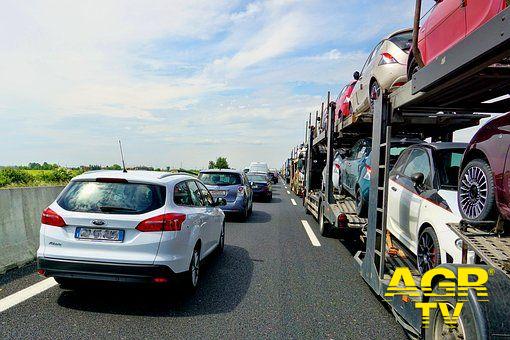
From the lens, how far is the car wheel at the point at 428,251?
14.0 ft

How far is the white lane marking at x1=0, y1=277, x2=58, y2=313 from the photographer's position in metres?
4.57

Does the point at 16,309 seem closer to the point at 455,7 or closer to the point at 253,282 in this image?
the point at 253,282

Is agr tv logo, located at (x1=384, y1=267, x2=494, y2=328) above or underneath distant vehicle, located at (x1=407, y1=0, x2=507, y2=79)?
underneath

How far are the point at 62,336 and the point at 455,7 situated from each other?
463 centimetres

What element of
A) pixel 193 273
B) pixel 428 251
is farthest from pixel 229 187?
pixel 428 251

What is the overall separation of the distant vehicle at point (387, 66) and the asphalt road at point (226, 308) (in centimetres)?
307

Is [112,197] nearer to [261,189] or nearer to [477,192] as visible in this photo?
[477,192]

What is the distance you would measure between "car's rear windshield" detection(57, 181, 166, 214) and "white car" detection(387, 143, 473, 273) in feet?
9.83

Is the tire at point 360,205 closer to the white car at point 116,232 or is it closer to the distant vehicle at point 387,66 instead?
the distant vehicle at point 387,66

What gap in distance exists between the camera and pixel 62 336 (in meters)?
3.82

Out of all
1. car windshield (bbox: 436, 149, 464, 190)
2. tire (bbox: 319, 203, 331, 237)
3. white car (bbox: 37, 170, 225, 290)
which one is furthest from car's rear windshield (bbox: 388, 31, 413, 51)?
white car (bbox: 37, 170, 225, 290)

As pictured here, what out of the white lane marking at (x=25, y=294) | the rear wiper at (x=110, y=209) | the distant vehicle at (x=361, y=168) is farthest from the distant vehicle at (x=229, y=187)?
the rear wiper at (x=110, y=209)

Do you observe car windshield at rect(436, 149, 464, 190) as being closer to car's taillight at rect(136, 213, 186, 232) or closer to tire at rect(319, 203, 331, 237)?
car's taillight at rect(136, 213, 186, 232)

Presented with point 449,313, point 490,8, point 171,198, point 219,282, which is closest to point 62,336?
point 171,198
